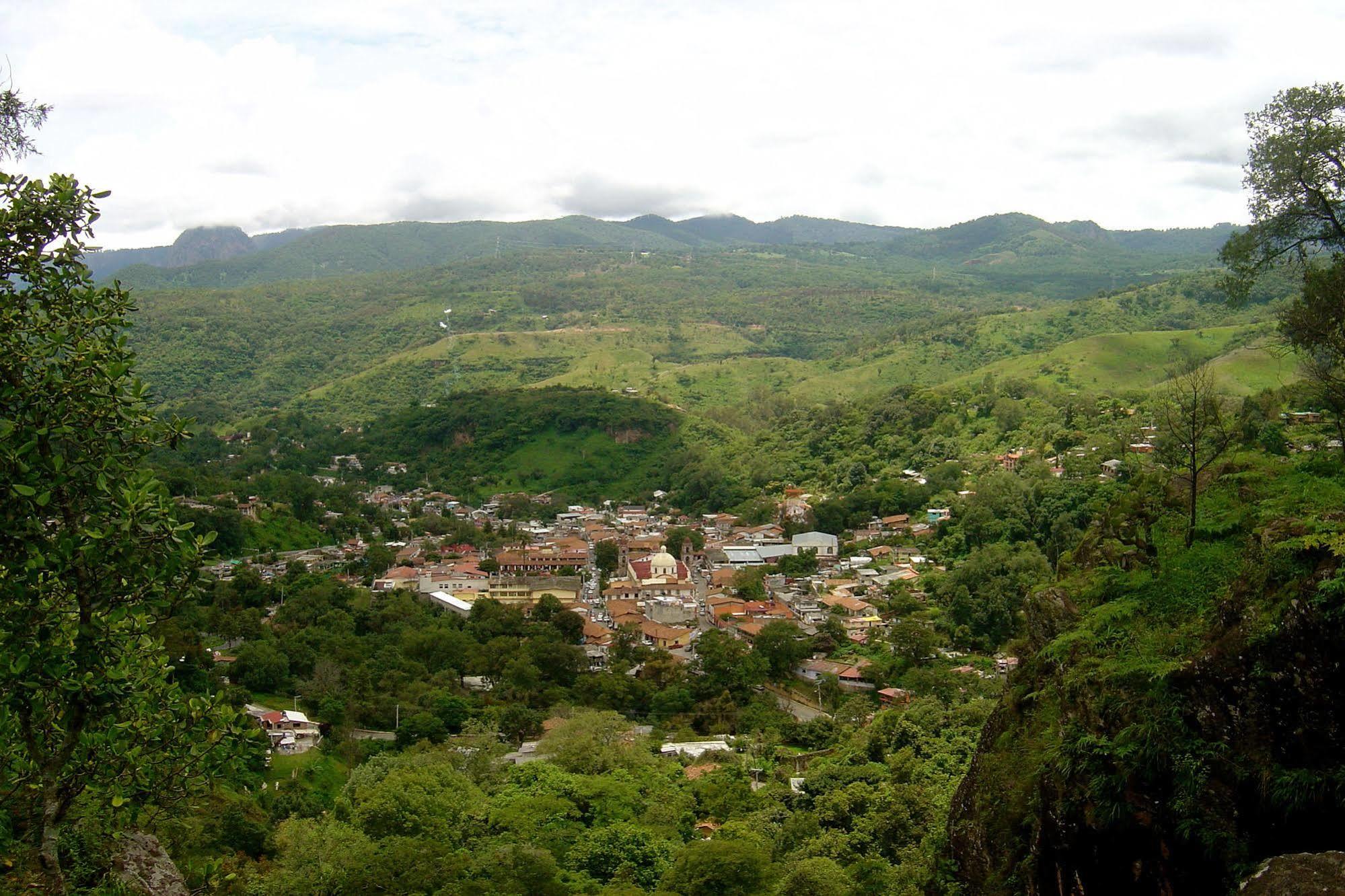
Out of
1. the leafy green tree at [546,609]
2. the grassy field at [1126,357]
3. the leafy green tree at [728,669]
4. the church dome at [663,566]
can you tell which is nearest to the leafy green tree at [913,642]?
the leafy green tree at [728,669]

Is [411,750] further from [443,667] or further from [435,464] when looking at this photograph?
[435,464]

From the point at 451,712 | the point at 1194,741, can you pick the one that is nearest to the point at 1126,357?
the point at 451,712

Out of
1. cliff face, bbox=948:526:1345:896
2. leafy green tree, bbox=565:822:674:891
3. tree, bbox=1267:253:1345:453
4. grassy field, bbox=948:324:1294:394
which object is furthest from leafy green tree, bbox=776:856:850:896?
grassy field, bbox=948:324:1294:394

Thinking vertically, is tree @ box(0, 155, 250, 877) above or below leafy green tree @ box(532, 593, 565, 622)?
above

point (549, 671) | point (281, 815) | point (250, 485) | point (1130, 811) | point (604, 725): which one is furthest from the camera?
point (250, 485)

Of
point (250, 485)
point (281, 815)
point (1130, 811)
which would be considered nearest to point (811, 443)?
point (250, 485)

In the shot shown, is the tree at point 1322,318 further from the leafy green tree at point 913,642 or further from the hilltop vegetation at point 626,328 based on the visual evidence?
the hilltop vegetation at point 626,328

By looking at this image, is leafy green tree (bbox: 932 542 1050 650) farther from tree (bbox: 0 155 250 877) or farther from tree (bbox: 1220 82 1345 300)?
tree (bbox: 0 155 250 877)
